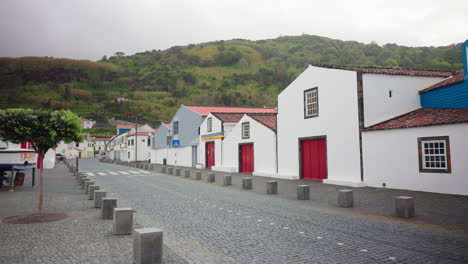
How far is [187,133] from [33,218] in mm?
33684

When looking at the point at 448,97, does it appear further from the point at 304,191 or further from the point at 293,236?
the point at 293,236

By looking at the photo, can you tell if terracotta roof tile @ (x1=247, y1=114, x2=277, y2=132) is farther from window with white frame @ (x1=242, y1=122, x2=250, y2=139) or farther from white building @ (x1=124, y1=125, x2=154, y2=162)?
white building @ (x1=124, y1=125, x2=154, y2=162)

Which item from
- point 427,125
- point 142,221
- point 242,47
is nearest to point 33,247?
point 142,221

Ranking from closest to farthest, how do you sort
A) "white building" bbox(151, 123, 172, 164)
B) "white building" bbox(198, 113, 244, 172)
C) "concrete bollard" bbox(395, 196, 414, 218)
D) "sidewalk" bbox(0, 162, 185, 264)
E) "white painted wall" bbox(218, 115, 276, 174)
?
1. "sidewalk" bbox(0, 162, 185, 264)
2. "concrete bollard" bbox(395, 196, 414, 218)
3. "white painted wall" bbox(218, 115, 276, 174)
4. "white building" bbox(198, 113, 244, 172)
5. "white building" bbox(151, 123, 172, 164)

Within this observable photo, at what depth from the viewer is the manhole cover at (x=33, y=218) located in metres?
8.77

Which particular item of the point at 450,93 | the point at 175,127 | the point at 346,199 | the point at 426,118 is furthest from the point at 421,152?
the point at 175,127

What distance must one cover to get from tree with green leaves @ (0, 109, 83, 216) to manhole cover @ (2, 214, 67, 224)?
0.25 metres

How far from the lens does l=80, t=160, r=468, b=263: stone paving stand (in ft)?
18.7

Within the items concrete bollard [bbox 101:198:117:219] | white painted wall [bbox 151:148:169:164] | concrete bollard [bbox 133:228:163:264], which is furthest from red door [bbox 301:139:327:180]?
white painted wall [bbox 151:148:169:164]

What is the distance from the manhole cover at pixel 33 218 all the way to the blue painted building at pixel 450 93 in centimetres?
1775

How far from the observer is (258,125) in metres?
26.3

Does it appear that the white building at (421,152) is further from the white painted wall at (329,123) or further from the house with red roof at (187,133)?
the house with red roof at (187,133)

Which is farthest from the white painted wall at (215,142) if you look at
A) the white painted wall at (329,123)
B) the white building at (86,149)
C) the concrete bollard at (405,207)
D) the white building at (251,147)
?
the white building at (86,149)

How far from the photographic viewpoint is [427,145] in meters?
14.5
